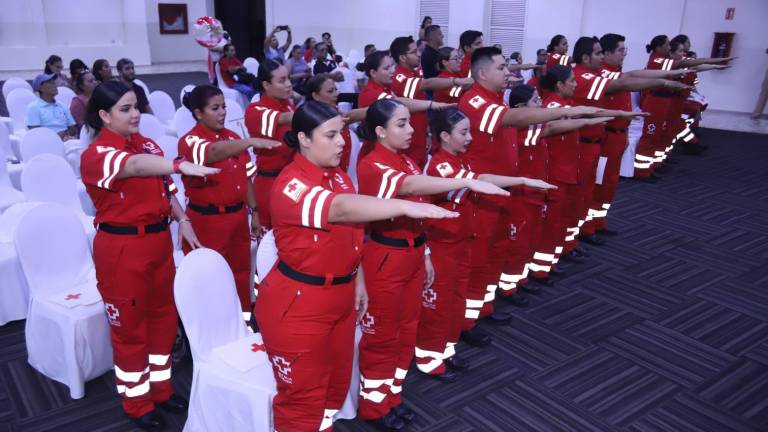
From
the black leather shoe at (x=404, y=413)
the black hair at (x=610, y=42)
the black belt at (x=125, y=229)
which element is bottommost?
the black leather shoe at (x=404, y=413)

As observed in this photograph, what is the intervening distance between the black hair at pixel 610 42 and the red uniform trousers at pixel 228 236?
11.5ft

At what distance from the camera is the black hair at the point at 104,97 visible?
252cm

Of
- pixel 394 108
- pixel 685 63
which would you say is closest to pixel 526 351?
pixel 394 108

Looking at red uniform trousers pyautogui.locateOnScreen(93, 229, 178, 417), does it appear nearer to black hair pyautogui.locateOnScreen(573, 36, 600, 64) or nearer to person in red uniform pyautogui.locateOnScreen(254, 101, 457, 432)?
person in red uniform pyautogui.locateOnScreen(254, 101, 457, 432)

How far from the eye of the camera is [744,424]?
9.99ft

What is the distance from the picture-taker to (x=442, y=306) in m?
3.11

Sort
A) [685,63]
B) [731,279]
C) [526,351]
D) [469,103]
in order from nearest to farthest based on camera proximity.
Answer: [469,103] < [526,351] < [731,279] < [685,63]

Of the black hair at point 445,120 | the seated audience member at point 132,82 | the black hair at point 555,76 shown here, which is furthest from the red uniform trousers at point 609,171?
the seated audience member at point 132,82

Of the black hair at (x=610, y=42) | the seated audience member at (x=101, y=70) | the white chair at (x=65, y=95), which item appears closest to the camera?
the black hair at (x=610, y=42)

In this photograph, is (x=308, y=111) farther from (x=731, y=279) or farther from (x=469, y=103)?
(x=731, y=279)

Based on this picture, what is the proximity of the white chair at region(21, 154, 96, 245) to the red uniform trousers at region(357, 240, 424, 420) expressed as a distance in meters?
2.44

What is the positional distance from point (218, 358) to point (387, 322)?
0.78 m

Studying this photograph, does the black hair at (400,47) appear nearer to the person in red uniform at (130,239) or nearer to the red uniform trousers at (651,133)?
the person in red uniform at (130,239)

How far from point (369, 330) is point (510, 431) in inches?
36.5
